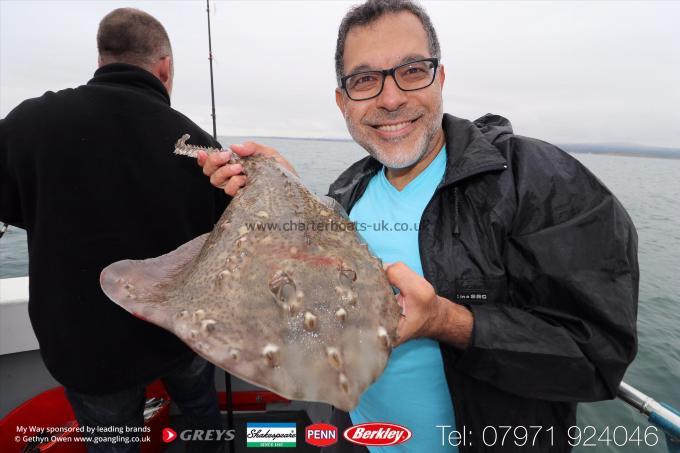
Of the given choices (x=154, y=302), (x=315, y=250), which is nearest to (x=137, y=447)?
(x=154, y=302)

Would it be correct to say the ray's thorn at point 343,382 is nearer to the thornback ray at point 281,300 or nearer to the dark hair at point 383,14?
→ the thornback ray at point 281,300

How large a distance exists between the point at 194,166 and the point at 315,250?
67.0 inches

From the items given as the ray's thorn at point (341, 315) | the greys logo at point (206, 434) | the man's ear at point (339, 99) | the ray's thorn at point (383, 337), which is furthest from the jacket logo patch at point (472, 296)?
the greys logo at point (206, 434)

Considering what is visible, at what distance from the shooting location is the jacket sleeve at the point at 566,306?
1.72 meters

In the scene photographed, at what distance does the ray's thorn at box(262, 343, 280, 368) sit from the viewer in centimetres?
129

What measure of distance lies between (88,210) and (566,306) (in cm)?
304

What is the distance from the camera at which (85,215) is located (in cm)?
244

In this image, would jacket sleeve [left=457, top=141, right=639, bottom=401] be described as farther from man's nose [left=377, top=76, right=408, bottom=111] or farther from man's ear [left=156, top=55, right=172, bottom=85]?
man's ear [left=156, top=55, right=172, bottom=85]

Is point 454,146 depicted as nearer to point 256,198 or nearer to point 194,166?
point 256,198

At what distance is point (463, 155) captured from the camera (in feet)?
7.14

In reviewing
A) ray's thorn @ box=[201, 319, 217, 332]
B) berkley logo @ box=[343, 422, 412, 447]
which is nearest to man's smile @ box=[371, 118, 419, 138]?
ray's thorn @ box=[201, 319, 217, 332]

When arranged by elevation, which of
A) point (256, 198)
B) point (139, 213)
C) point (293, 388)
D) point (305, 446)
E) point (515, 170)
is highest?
point (515, 170)

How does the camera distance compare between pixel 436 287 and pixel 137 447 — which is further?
pixel 137 447

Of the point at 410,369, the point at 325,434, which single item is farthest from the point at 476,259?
the point at 325,434
